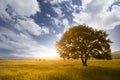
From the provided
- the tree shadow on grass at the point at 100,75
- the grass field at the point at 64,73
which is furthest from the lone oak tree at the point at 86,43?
the tree shadow on grass at the point at 100,75

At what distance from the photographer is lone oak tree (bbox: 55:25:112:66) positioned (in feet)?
163

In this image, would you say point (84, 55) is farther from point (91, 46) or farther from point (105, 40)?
point (105, 40)

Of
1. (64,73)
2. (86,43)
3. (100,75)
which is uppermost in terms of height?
(86,43)

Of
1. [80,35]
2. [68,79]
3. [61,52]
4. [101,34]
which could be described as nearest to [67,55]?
[61,52]

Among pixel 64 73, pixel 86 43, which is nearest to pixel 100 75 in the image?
pixel 64 73

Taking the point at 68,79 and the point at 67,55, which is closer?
the point at 68,79

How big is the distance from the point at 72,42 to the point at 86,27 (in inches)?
235

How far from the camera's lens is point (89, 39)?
1964 inches

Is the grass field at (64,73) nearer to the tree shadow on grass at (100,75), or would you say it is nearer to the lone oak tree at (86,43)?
the tree shadow on grass at (100,75)

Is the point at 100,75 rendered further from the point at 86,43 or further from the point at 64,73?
the point at 86,43

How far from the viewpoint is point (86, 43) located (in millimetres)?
50719

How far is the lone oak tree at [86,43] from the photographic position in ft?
163

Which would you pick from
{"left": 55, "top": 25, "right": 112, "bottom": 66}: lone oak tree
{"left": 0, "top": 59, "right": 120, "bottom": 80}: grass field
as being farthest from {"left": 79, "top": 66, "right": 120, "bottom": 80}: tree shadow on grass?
{"left": 55, "top": 25, "right": 112, "bottom": 66}: lone oak tree

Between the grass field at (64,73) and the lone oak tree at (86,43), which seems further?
the lone oak tree at (86,43)
